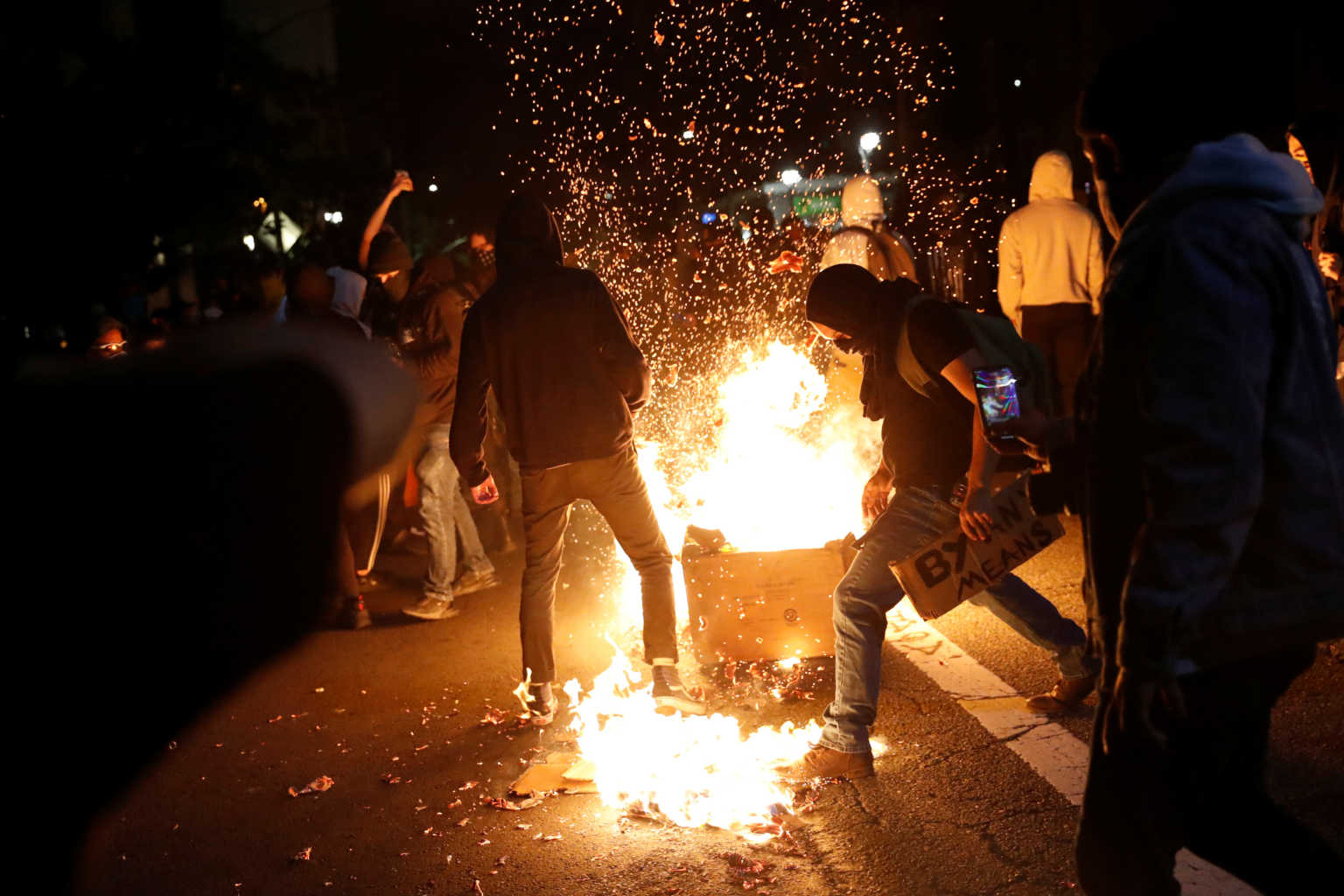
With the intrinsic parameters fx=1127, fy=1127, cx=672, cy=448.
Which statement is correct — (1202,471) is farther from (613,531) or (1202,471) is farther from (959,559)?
(613,531)

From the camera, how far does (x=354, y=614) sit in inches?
277

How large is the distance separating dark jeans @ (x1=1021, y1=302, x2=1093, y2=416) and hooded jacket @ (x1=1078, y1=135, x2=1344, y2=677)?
694cm

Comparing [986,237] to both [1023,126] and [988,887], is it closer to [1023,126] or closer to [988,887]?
[1023,126]

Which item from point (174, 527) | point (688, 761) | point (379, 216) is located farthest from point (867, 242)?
point (174, 527)

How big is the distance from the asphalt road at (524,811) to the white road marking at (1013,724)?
0.08m

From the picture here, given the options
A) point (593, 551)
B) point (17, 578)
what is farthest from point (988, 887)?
point (17, 578)

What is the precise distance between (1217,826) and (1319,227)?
5.04 metres

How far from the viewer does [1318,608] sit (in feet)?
7.11

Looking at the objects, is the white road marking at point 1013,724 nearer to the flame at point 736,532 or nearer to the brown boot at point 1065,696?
the brown boot at point 1065,696

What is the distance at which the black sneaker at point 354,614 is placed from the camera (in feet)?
23.1

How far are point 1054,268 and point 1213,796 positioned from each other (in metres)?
6.97

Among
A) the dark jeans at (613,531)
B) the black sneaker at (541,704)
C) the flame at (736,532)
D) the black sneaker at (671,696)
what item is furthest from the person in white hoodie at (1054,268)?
the black sneaker at (541,704)

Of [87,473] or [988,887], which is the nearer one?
[988,887]

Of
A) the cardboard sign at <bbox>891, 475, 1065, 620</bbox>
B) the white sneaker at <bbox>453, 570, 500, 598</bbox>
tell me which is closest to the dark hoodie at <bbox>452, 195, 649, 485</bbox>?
the cardboard sign at <bbox>891, 475, 1065, 620</bbox>
